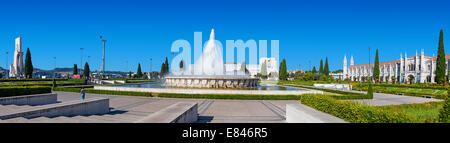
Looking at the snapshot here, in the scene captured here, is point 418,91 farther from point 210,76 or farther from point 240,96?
point 210,76

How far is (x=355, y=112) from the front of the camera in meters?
5.90

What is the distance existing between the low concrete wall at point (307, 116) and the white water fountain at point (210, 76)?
1419 centimetres

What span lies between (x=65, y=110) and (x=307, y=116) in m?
8.80

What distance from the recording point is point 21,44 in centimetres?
4991

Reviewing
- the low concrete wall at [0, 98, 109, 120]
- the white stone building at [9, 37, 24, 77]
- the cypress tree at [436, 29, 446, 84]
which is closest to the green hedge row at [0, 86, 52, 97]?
the low concrete wall at [0, 98, 109, 120]

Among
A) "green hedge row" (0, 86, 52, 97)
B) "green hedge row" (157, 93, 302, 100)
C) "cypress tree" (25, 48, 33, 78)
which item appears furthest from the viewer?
"cypress tree" (25, 48, 33, 78)

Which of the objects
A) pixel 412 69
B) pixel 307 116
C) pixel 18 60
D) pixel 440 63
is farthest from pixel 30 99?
pixel 412 69

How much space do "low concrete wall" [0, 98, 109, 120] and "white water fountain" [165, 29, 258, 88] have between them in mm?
12458

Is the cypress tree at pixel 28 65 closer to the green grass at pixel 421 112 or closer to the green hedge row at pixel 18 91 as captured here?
the green hedge row at pixel 18 91

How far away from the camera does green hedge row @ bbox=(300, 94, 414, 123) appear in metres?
4.77

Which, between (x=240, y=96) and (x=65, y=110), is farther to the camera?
(x=240, y=96)

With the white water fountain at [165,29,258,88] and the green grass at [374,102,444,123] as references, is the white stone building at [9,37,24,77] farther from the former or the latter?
the green grass at [374,102,444,123]
